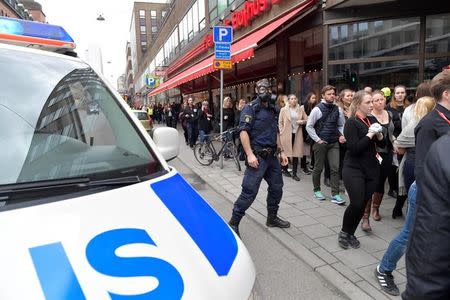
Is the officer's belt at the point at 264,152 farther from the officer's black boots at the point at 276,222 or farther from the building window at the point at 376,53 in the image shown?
the building window at the point at 376,53

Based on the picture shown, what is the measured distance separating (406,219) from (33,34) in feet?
10.1

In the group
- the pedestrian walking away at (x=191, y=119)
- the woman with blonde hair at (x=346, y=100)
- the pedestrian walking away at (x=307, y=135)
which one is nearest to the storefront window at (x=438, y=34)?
the pedestrian walking away at (x=307, y=135)

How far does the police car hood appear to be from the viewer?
1.22 m

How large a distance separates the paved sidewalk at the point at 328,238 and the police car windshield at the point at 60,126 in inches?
88.6

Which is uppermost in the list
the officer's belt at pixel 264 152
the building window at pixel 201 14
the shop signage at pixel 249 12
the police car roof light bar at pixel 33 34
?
the building window at pixel 201 14

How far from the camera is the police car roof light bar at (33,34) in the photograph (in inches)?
99.9

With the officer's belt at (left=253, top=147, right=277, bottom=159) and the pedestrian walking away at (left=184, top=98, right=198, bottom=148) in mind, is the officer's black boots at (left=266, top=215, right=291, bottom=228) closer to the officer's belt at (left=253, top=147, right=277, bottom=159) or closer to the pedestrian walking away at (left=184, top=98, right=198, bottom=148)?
the officer's belt at (left=253, top=147, right=277, bottom=159)

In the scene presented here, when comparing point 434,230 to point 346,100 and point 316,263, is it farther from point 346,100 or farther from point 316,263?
point 346,100

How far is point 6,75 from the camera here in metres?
2.04

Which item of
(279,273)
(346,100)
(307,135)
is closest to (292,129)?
(307,135)

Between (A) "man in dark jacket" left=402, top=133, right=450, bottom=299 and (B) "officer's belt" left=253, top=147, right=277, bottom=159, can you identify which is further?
(B) "officer's belt" left=253, top=147, right=277, bottom=159

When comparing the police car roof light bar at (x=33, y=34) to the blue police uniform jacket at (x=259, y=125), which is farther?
the blue police uniform jacket at (x=259, y=125)

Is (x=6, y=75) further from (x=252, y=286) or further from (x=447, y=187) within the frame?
(x=447, y=187)

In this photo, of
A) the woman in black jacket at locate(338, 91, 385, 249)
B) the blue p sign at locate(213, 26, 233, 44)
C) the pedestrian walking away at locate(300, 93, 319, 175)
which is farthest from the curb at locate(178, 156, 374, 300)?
the blue p sign at locate(213, 26, 233, 44)
